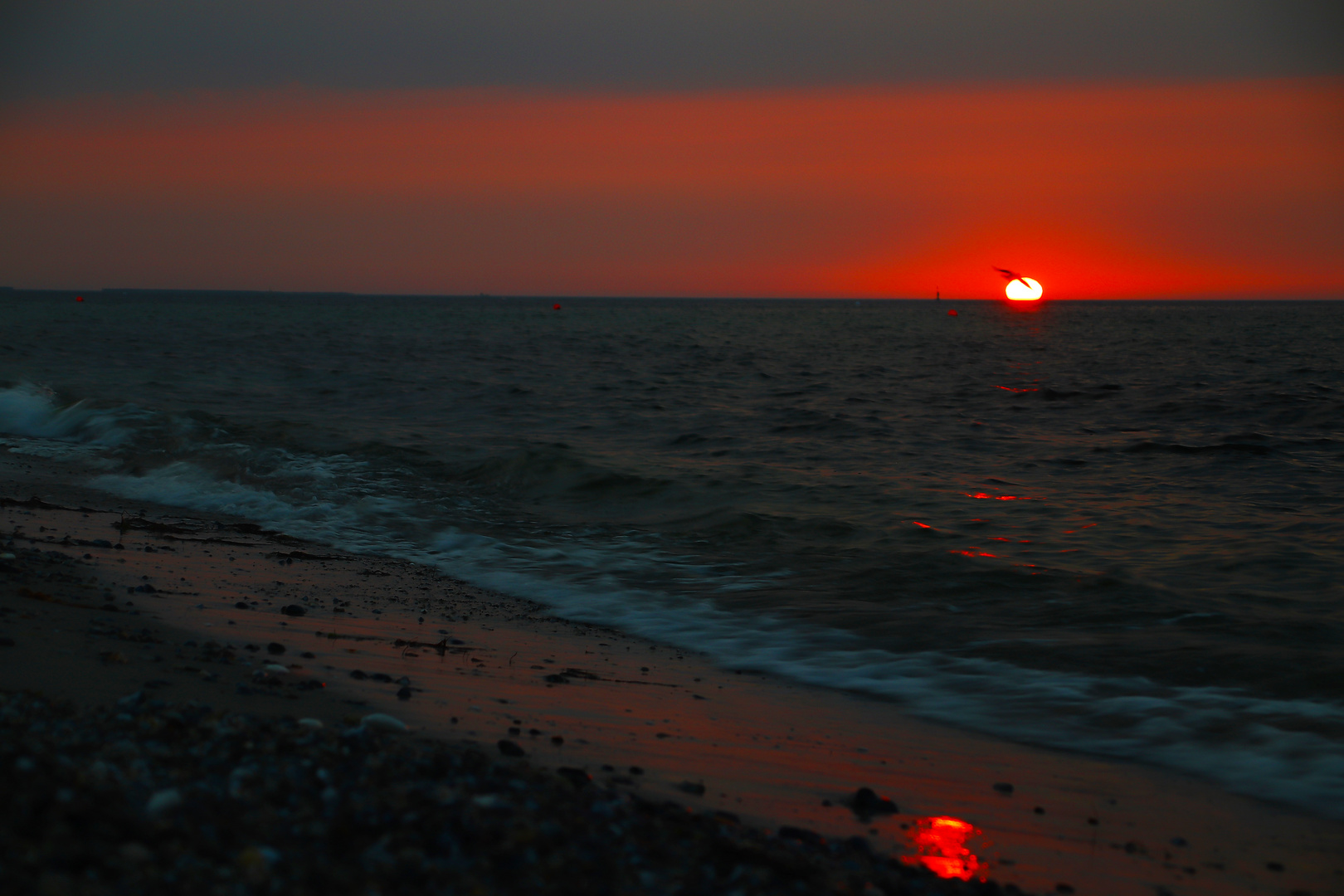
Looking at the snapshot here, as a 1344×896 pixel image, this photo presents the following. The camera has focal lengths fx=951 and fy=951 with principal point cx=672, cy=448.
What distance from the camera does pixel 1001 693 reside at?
17.2 ft

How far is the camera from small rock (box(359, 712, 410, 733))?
3562mm

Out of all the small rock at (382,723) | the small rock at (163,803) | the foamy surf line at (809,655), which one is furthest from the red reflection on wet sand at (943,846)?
the small rock at (163,803)

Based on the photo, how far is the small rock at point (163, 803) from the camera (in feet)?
8.12

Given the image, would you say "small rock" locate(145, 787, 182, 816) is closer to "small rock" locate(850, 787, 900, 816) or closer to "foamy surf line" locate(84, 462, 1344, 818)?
"small rock" locate(850, 787, 900, 816)

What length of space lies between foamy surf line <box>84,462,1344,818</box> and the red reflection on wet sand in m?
1.39

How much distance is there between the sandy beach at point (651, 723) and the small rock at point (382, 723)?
78mm

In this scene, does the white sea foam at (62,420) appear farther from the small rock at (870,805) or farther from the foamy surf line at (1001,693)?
the small rock at (870,805)

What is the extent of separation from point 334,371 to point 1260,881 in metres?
26.4

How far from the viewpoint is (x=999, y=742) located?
4543 millimetres

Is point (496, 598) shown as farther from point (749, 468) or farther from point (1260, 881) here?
point (749, 468)

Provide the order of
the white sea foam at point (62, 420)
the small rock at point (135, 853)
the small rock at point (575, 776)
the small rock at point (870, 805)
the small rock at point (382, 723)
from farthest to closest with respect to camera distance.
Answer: the white sea foam at point (62, 420) → the small rock at point (382, 723) → the small rock at point (870, 805) → the small rock at point (575, 776) → the small rock at point (135, 853)

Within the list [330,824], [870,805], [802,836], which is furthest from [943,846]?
[330,824]

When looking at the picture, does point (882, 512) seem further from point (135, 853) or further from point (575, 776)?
point (135, 853)

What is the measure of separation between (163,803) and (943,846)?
95.1 inches
